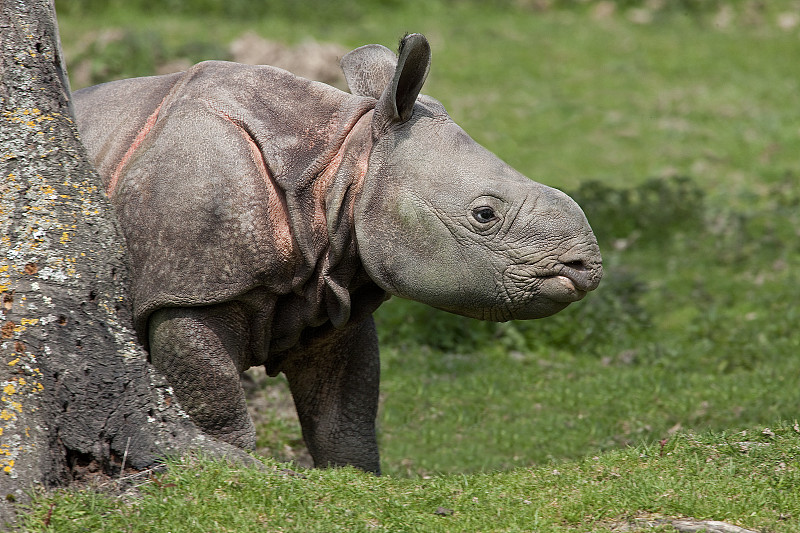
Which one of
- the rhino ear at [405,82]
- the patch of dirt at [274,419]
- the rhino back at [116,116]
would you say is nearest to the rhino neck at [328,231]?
the rhino ear at [405,82]

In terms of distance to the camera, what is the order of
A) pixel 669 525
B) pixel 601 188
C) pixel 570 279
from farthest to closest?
pixel 601 188 < pixel 570 279 < pixel 669 525

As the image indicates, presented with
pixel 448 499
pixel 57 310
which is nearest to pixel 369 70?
pixel 57 310

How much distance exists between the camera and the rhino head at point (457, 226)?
16.0 ft

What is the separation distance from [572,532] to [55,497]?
204 cm

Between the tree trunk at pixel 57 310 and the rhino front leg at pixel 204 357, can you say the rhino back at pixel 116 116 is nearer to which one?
the tree trunk at pixel 57 310

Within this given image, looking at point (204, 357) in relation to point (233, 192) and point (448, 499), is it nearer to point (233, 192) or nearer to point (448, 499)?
point (233, 192)

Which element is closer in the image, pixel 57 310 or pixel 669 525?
pixel 669 525

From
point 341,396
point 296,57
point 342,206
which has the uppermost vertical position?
point 342,206

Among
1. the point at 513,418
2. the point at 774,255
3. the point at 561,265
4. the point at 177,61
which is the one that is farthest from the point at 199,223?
the point at 177,61

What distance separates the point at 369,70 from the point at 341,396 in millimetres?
1777

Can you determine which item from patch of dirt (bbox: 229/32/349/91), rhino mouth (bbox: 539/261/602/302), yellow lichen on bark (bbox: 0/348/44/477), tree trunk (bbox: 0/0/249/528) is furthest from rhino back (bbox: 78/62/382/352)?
patch of dirt (bbox: 229/32/349/91)

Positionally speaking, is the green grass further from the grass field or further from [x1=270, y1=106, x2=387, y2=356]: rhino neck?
[x1=270, y1=106, x2=387, y2=356]: rhino neck

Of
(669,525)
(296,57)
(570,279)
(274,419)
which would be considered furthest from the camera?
(296,57)

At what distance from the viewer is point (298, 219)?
200 inches
